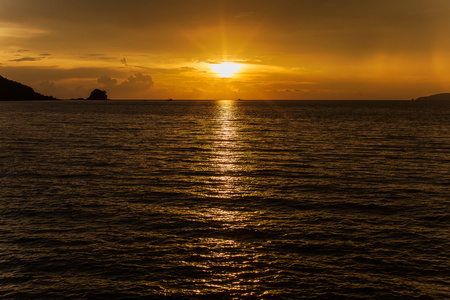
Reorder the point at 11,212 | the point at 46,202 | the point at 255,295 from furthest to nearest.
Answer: the point at 46,202 < the point at 11,212 < the point at 255,295

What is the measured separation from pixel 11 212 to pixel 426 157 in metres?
44.4

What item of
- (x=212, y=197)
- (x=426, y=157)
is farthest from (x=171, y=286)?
(x=426, y=157)

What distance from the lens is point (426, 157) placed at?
1686 inches

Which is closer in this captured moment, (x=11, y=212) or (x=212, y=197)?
(x=11, y=212)

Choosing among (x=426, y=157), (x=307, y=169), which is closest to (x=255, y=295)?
(x=307, y=169)

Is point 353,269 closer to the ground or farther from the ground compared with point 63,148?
closer to the ground

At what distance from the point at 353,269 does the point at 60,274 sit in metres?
12.9

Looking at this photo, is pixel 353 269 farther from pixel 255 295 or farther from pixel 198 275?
pixel 198 275

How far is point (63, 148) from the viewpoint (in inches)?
1911

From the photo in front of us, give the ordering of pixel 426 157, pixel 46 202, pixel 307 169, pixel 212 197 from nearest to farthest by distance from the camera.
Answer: pixel 46 202 → pixel 212 197 → pixel 307 169 → pixel 426 157

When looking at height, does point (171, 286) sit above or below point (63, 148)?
below

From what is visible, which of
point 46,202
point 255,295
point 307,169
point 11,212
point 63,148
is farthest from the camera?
point 63,148

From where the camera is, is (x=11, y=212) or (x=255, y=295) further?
(x=11, y=212)

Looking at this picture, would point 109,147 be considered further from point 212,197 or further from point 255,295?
point 255,295
